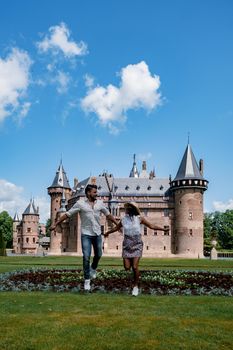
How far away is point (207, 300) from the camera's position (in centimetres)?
848

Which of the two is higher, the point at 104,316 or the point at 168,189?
the point at 168,189

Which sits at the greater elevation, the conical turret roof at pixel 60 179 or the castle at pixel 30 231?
the conical turret roof at pixel 60 179

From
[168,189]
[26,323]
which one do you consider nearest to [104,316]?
[26,323]

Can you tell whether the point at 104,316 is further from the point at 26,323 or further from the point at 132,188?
the point at 132,188

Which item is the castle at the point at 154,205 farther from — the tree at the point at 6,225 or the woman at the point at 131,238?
the woman at the point at 131,238

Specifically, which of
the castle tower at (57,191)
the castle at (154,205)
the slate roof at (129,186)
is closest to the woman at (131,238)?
the castle at (154,205)

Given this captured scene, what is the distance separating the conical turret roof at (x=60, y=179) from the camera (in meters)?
77.5

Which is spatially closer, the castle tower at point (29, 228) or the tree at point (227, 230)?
the tree at point (227, 230)

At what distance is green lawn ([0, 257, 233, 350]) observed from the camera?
5285 millimetres

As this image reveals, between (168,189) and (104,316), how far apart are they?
220 ft

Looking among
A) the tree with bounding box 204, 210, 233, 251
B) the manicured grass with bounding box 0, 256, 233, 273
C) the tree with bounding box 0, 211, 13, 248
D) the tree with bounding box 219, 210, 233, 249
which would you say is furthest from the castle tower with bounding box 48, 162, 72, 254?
the manicured grass with bounding box 0, 256, 233, 273

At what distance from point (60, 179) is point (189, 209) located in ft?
80.3

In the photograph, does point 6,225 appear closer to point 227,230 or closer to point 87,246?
point 227,230

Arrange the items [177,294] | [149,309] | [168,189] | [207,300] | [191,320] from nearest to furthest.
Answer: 1. [191,320]
2. [149,309]
3. [207,300]
4. [177,294]
5. [168,189]
